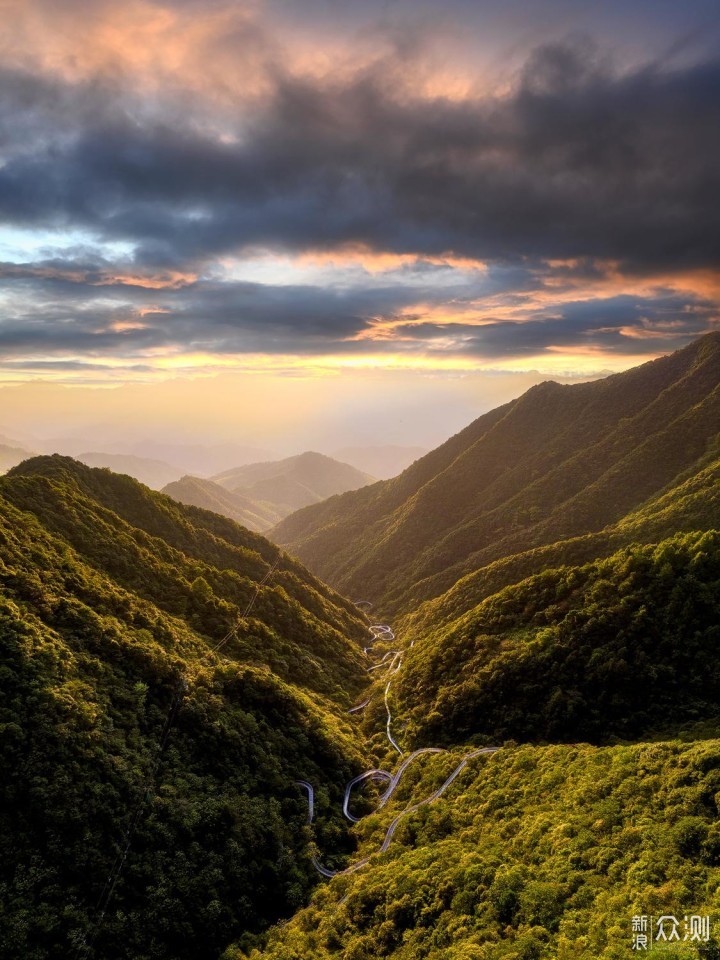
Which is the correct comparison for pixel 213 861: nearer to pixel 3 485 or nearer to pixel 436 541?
pixel 3 485

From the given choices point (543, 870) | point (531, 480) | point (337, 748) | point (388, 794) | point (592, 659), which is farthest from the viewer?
point (531, 480)

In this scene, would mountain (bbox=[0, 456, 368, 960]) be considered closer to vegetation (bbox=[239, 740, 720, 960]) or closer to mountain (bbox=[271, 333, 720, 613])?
vegetation (bbox=[239, 740, 720, 960])

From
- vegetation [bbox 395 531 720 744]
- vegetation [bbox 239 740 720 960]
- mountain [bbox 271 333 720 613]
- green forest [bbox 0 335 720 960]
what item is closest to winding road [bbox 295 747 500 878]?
green forest [bbox 0 335 720 960]

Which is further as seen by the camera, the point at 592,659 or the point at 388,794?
the point at 388,794

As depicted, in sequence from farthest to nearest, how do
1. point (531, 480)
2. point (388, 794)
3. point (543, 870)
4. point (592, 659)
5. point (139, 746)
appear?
point (531, 480) < point (388, 794) < point (592, 659) < point (139, 746) < point (543, 870)

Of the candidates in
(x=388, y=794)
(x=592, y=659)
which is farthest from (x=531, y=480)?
(x=388, y=794)

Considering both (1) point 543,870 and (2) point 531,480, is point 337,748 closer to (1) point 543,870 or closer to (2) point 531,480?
(1) point 543,870
